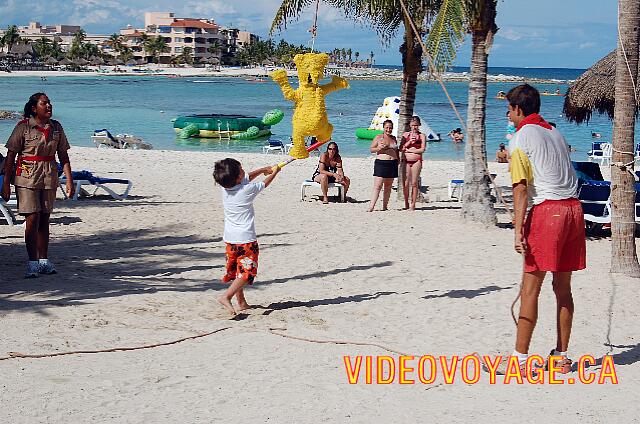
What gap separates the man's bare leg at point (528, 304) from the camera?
17.9ft

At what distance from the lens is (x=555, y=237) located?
209 inches

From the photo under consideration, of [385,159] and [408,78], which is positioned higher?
[408,78]

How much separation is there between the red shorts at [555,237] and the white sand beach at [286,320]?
79cm

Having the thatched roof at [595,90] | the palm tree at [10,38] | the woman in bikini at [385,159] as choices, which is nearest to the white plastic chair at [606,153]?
the thatched roof at [595,90]

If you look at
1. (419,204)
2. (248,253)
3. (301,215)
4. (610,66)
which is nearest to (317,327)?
(248,253)

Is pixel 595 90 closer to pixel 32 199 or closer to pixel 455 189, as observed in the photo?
pixel 455 189

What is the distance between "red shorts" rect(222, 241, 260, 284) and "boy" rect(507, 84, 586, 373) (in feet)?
7.98

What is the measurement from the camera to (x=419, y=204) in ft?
48.5

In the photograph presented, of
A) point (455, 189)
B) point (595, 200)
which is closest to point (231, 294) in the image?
point (595, 200)

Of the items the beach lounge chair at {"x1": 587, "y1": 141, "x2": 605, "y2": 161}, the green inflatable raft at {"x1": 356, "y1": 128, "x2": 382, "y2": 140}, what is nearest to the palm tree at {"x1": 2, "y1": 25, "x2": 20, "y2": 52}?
the green inflatable raft at {"x1": 356, "y1": 128, "x2": 382, "y2": 140}

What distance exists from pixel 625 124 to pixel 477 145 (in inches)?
146

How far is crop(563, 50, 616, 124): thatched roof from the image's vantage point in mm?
13867

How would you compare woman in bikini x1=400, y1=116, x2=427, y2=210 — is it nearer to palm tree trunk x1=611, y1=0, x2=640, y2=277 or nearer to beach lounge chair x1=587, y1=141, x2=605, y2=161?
palm tree trunk x1=611, y1=0, x2=640, y2=277

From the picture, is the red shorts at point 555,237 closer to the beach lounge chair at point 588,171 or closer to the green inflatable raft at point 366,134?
the beach lounge chair at point 588,171
